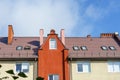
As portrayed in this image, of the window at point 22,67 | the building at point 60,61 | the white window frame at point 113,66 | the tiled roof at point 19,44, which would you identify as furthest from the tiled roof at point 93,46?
the window at point 22,67

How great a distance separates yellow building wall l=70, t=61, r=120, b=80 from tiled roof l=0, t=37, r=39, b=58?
456cm

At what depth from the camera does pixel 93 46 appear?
36.3m

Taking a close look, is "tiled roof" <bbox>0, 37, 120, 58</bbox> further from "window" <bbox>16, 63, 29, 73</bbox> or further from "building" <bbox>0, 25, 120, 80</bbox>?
"window" <bbox>16, 63, 29, 73</bbox>

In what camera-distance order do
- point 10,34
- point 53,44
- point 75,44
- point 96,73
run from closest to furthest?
point 96,73 → point 53,44 → point 75,44 → point 10,34

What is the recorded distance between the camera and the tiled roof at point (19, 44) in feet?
109

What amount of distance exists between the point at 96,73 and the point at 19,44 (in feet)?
32.9

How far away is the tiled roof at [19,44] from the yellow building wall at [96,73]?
456 cm

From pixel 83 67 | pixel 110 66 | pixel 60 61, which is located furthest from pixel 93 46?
pixel 60 61

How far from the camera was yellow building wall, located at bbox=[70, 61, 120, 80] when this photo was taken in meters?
32.7

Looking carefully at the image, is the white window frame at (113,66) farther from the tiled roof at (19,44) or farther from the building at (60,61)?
the tiled roof at (19,44)

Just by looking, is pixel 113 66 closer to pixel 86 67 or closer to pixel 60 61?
pixel 86 67

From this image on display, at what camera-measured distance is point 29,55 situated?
33.1 metres

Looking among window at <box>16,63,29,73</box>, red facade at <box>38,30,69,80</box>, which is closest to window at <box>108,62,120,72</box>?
red facade at <box>38,30,69,80</box>

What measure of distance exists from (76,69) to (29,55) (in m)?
5.42
